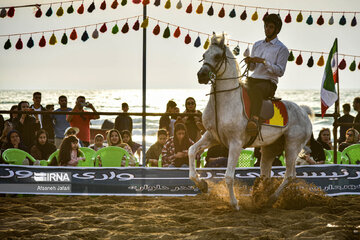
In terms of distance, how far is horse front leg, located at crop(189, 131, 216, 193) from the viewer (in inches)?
255

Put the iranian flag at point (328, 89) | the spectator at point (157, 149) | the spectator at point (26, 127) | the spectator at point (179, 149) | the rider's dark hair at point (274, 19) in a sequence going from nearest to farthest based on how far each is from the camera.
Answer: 1. the rider's dark hair at point (274, 19)
2. the iranian flag at point (328, 89)
3. the spectator at point (179, 149)
4. the spectator at point (157, 149)
5. the spectator at point (26, 127)

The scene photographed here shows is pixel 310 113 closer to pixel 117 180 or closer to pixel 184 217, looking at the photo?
pixel 184 217

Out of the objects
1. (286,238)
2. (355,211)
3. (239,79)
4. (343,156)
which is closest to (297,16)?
(343,156)

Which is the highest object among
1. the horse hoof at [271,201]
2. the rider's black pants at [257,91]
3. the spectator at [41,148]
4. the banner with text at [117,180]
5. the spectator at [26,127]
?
the rider's black pants at [257,91]

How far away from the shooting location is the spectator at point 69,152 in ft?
27.6

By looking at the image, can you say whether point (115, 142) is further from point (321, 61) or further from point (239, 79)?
point (321, 61)

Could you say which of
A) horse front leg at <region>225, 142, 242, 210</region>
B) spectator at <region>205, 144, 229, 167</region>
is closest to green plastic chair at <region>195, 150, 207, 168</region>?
spectator at <region>205, 144, 229, 167</region>

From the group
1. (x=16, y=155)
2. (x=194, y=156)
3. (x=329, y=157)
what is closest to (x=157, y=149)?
(x=16, y=155)

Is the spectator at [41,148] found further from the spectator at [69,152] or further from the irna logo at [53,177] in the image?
the irna logo at [53,177]

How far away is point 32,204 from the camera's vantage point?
7.03m

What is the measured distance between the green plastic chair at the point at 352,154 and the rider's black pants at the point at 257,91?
2.75 metres

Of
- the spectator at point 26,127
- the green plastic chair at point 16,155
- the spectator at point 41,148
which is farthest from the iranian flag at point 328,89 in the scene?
the spectator at point 26,127

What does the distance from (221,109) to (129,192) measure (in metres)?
2.26

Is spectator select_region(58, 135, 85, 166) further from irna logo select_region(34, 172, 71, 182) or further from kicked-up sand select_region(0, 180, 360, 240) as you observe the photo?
kicked-up sand select_region(0, 180, 360, 240)
